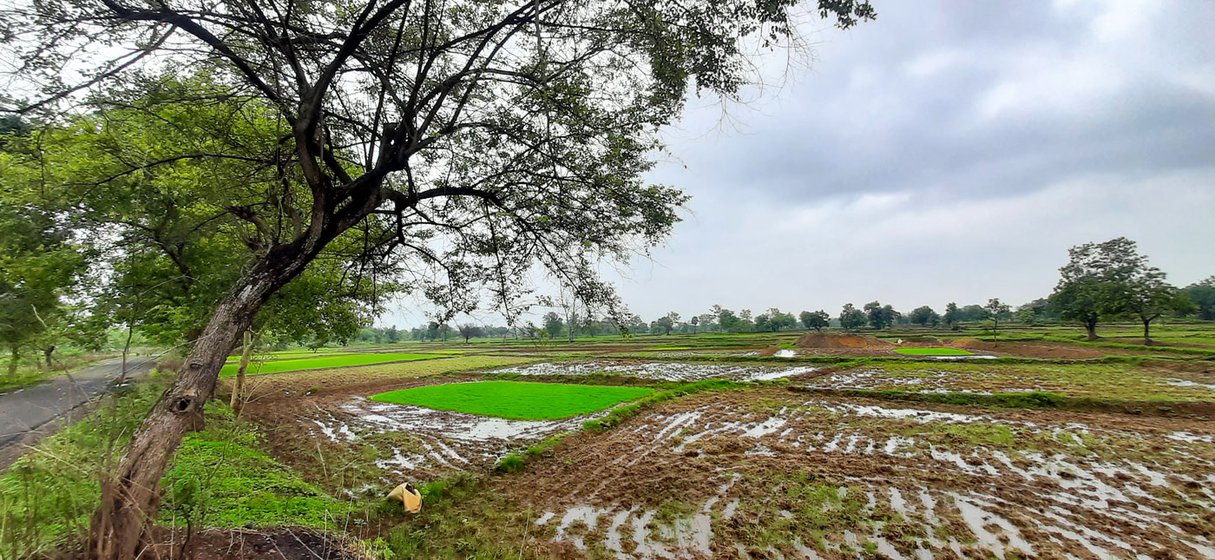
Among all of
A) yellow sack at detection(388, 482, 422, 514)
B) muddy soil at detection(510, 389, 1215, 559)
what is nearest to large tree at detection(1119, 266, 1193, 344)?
muddy soil at detection(510, 389, 1215, 559)

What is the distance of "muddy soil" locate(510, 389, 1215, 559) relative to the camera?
527 cm

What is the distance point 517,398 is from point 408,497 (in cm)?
1049

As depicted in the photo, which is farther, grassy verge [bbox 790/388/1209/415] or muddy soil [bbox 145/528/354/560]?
grassy verge [bbox 790/388/1209/415]

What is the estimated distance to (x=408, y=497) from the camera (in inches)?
246

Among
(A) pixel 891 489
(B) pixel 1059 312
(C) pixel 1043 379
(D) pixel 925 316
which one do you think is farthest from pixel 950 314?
(A) pixel 891 489

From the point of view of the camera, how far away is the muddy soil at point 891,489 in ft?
17.3

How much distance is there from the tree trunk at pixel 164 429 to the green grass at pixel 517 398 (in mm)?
9929

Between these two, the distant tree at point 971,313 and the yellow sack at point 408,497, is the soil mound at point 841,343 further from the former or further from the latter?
the distant tree at point 971,313

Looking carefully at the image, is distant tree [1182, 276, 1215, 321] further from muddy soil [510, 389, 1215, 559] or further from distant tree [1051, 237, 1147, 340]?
muddy soil [510, 389, 1215, 559]

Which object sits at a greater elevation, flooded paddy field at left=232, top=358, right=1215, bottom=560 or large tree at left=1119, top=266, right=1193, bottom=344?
large tree at left=1119, top=266, right=1193, bottom=344

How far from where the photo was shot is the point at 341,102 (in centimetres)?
533

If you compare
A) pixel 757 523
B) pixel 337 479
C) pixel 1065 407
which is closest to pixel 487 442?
pixel 337 479

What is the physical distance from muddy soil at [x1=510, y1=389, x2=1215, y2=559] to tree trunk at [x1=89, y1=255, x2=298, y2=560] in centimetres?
409

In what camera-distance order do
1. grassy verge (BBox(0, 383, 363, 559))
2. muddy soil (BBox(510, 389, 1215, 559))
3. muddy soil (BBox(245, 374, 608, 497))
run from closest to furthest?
grassy verge (BBox(0, 383, 363, 559)), muddy soil (BBox(510, 389, 1215, 559)), muddy soil (BBox(245, 374, 608, 497))
